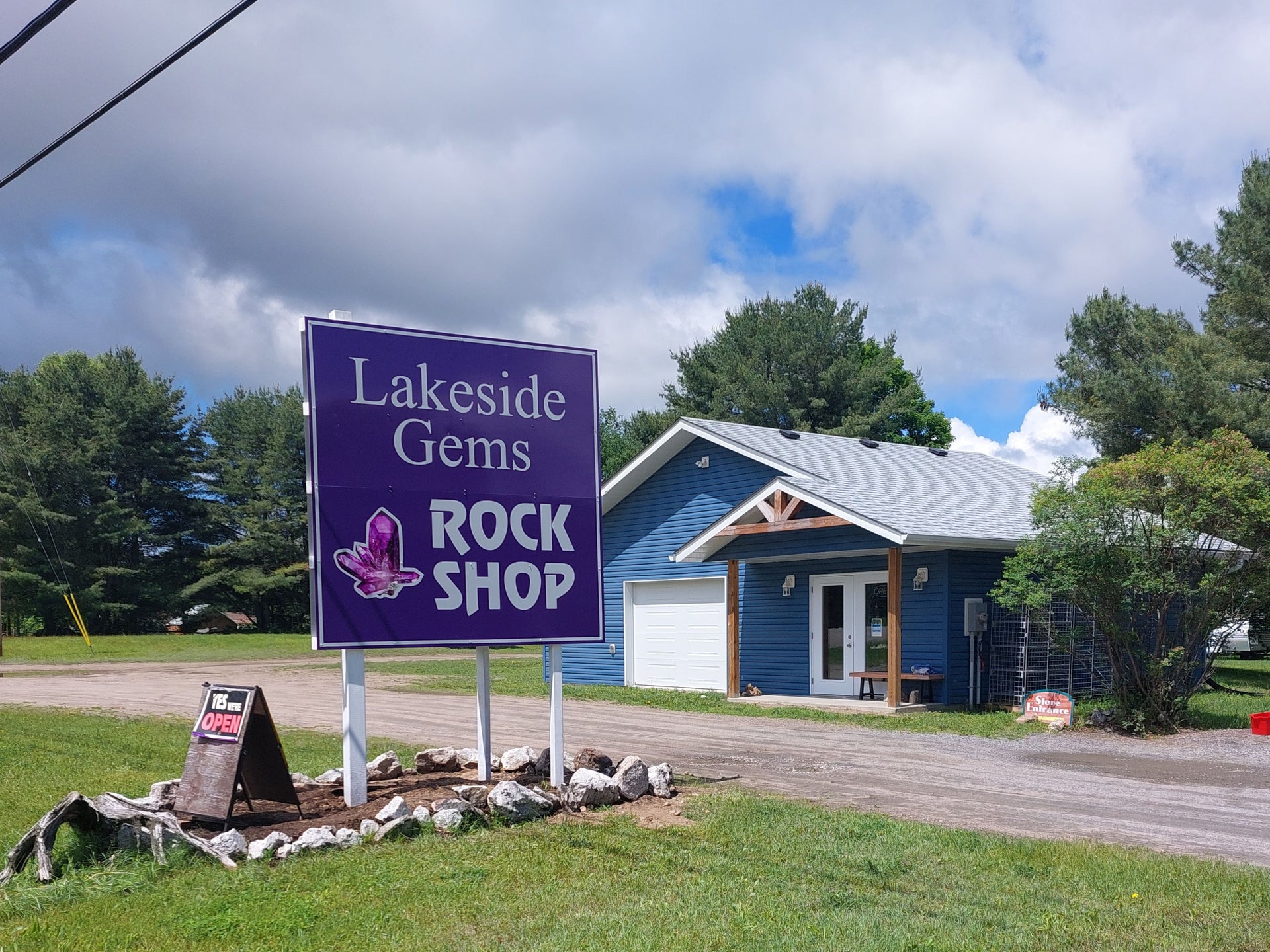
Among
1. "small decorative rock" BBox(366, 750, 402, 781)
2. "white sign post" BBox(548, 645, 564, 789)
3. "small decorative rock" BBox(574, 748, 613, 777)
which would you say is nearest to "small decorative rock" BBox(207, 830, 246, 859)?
"small decorative rock" BBox(366, 750, 402, 781)

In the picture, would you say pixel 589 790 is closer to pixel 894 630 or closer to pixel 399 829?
pixel 399 829

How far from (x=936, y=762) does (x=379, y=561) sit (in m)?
6.52

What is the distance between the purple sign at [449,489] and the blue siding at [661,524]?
11162 mm

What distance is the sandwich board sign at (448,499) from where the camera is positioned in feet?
28.7

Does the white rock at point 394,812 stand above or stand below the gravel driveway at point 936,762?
above

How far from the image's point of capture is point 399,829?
7828 mm

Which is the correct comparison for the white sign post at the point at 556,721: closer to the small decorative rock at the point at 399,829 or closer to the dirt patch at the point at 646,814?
the dirt patch at the point at 646,814

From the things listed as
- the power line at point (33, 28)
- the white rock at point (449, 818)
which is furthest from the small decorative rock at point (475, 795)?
the power line at point (33, 28)

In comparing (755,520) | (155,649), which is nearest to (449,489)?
(755,520)

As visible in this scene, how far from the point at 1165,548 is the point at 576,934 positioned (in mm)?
11563

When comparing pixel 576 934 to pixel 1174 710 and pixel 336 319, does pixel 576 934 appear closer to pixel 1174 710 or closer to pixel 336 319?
pixel 336 319

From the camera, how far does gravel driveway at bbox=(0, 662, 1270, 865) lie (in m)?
8.78

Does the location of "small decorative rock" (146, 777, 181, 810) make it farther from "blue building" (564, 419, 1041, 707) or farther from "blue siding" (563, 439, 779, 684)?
"blue siding" (563, 439, 779, 684)

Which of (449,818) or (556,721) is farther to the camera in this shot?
(556,721)
